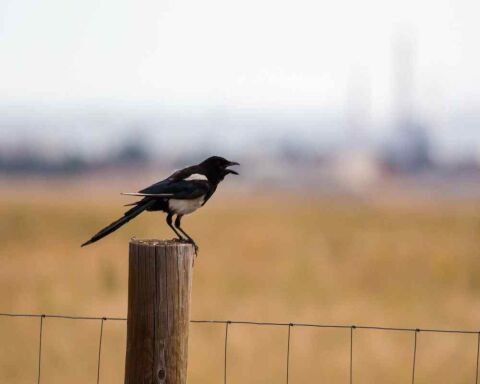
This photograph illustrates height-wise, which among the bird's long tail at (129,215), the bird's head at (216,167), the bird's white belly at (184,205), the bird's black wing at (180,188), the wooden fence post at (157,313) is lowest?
the wooden fence post at (157,313)

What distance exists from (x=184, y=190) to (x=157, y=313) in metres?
2.54

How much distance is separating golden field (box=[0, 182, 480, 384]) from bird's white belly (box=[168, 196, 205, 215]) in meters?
4.92

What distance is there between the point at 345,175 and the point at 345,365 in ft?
336

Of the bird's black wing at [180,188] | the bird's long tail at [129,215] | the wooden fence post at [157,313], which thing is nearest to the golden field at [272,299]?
the bird's black wing at [180,188]

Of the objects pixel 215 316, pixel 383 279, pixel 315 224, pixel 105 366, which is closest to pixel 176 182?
pixel 105 366

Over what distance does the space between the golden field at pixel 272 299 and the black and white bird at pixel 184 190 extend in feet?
15.9

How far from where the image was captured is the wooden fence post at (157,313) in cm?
469

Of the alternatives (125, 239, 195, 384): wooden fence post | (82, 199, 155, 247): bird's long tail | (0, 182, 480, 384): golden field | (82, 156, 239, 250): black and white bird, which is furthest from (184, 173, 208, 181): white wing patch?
(0, 182, 480, 384): golden field

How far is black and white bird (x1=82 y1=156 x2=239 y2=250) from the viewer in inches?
274

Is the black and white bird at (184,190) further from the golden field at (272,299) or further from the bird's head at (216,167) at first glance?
the golden field at (272,299)

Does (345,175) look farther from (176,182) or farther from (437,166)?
(176,182)

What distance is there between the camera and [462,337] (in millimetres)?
13750

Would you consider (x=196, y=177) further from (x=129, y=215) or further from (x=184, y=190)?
(x=129, y=215)

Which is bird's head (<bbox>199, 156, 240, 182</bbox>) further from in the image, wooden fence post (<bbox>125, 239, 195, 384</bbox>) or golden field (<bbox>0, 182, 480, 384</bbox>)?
golden field (<bbox>0, 182, 480, 384</bbox>)
